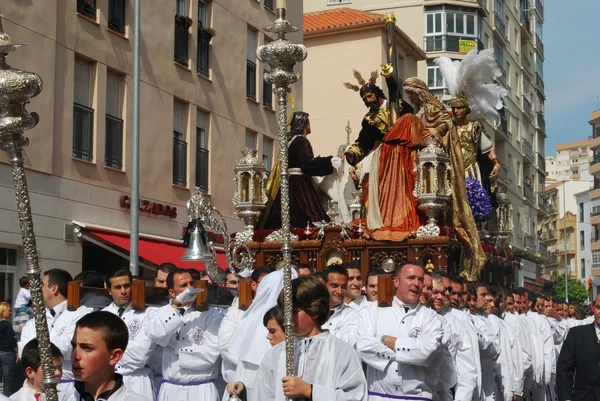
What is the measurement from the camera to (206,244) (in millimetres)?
9289

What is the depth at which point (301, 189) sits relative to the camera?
43.2 ft

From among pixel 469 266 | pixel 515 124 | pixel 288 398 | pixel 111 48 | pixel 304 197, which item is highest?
pixel 515 124

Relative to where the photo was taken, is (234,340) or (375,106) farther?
(375,106)

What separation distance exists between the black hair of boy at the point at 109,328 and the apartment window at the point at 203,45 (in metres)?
19.0

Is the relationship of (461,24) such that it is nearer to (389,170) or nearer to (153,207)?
(153,207)

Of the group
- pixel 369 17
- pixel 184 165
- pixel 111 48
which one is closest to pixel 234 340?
pixel 111 48

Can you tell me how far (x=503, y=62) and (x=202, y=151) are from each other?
96.9 ft

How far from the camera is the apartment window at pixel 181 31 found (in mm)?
22219

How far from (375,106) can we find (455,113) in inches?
52.3

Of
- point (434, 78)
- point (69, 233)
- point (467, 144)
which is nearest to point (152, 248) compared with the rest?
point (69, 233)

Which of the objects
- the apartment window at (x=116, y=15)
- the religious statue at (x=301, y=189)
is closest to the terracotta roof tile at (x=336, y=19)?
the apartment window at (x=116, y=15)

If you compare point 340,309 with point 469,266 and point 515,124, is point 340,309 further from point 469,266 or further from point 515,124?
point 515,124

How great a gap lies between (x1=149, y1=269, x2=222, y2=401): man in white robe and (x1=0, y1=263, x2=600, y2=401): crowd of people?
10mm

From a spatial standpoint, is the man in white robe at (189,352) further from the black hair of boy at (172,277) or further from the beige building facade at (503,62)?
the beige building facade at (503,62)
